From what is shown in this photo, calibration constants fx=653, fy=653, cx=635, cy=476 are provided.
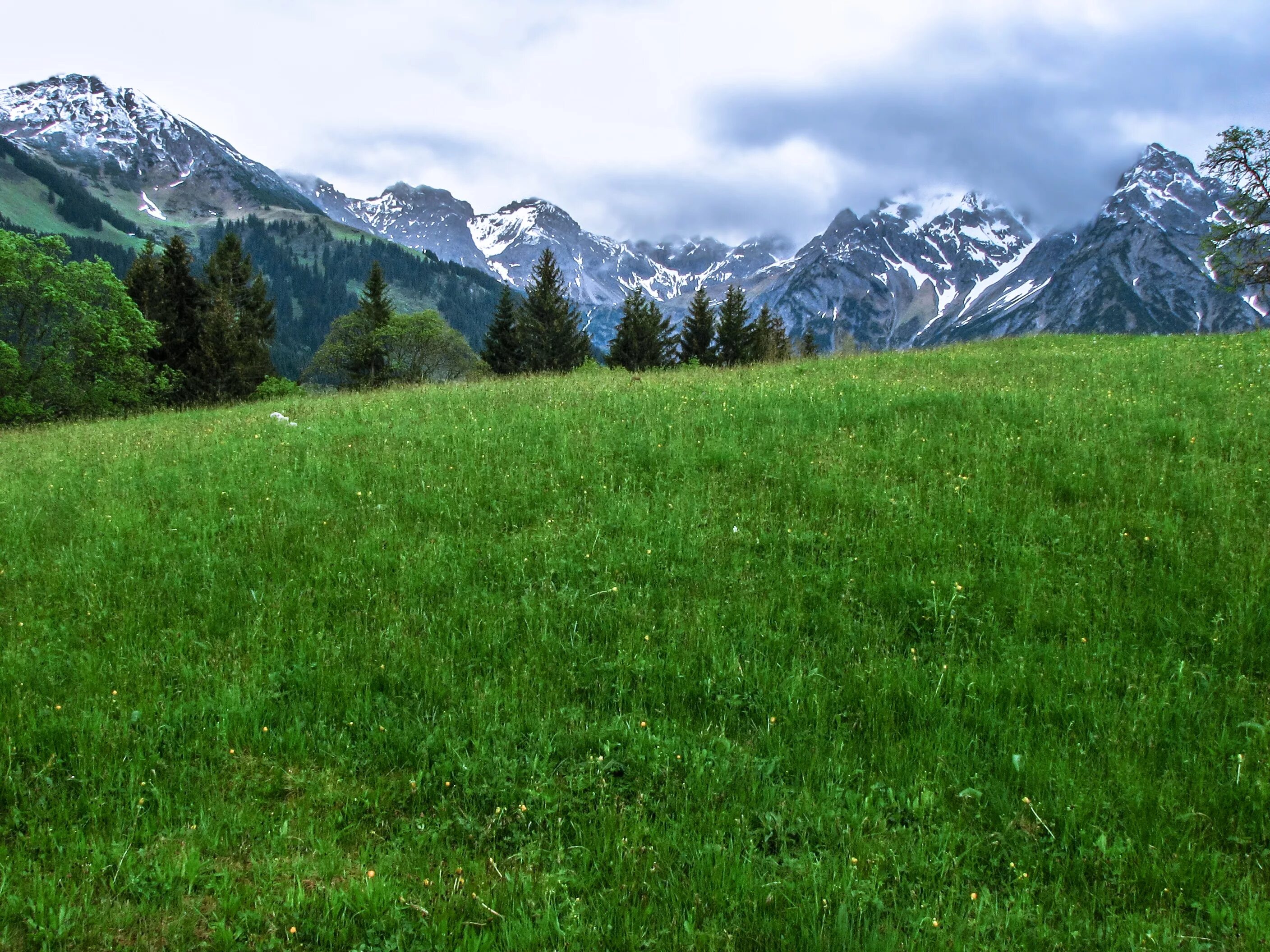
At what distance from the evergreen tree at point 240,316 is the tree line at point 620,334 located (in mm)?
19415

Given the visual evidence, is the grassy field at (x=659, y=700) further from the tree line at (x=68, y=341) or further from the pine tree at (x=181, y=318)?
the pine tree at (x=181, y=318)

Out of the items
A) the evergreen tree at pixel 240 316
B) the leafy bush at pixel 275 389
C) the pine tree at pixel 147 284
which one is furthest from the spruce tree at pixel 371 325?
the pine tree at pixel 147 284

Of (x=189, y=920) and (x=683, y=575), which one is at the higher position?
(x=683, y=575)

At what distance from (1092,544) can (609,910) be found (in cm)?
554

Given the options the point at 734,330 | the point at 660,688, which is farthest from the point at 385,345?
the point at 660,688

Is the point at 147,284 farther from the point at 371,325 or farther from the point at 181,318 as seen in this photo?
the point at 371,325

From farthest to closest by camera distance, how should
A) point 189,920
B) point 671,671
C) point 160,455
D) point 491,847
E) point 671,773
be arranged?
1. point 160,455
2. point 671,671
3. point 671,773
4. point 491,847
5. point 189,920

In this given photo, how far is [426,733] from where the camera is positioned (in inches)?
165

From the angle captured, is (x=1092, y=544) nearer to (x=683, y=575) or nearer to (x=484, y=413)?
(x=683, y=575)

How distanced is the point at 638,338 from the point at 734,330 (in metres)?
9.89

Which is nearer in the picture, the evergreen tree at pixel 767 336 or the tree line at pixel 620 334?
the tree line at pixel 620 334

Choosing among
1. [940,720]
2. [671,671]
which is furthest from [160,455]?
[940,720]

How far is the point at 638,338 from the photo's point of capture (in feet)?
198

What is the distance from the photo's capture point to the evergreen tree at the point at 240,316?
155ft
